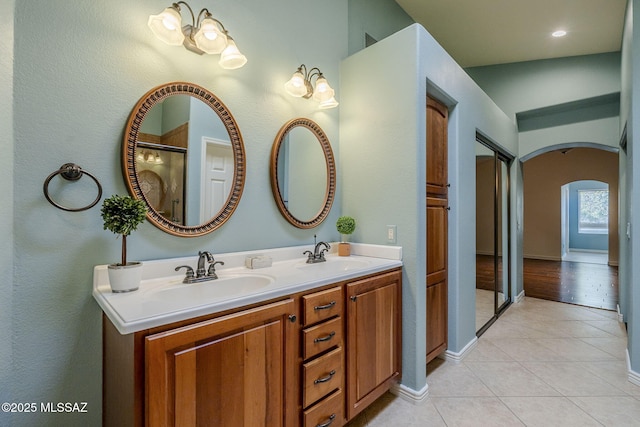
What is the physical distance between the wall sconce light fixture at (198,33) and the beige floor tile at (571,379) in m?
3.07

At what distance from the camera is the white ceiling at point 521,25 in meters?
3.13

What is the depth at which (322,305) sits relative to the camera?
1483mm

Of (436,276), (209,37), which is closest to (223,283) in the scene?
(209,37)

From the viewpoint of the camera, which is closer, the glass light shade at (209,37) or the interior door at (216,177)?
the glass light shade at (209,37)

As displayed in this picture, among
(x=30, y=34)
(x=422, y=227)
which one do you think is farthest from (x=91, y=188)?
(x=422, y=227)

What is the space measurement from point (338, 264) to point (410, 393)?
1.00 metres

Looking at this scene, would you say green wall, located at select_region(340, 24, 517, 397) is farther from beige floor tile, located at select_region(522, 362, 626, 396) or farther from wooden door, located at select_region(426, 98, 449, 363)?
beige floor tile, located at select_region(522, 362, 626, 396)

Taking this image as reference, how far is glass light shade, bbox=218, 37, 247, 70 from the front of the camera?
1642 millimetres

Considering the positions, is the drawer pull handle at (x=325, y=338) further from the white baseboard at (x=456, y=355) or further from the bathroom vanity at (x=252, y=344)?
the white baseboard at (x=456, y=355)

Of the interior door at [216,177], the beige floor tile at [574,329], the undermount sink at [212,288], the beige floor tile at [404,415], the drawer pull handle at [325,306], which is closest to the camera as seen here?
the undermount sink at [212,288]

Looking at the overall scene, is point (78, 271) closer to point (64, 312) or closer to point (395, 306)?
point (64, 312)

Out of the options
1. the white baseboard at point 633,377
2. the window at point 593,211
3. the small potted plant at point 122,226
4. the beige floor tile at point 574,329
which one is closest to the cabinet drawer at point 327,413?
the small potted plant at point 122,226

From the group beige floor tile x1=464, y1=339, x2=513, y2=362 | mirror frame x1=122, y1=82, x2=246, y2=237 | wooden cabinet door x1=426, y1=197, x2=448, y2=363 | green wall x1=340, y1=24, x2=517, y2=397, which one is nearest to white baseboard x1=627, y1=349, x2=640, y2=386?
beige floor tile x1=464, y1=339, x2=513, y2=362

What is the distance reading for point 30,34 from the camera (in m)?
1.21
